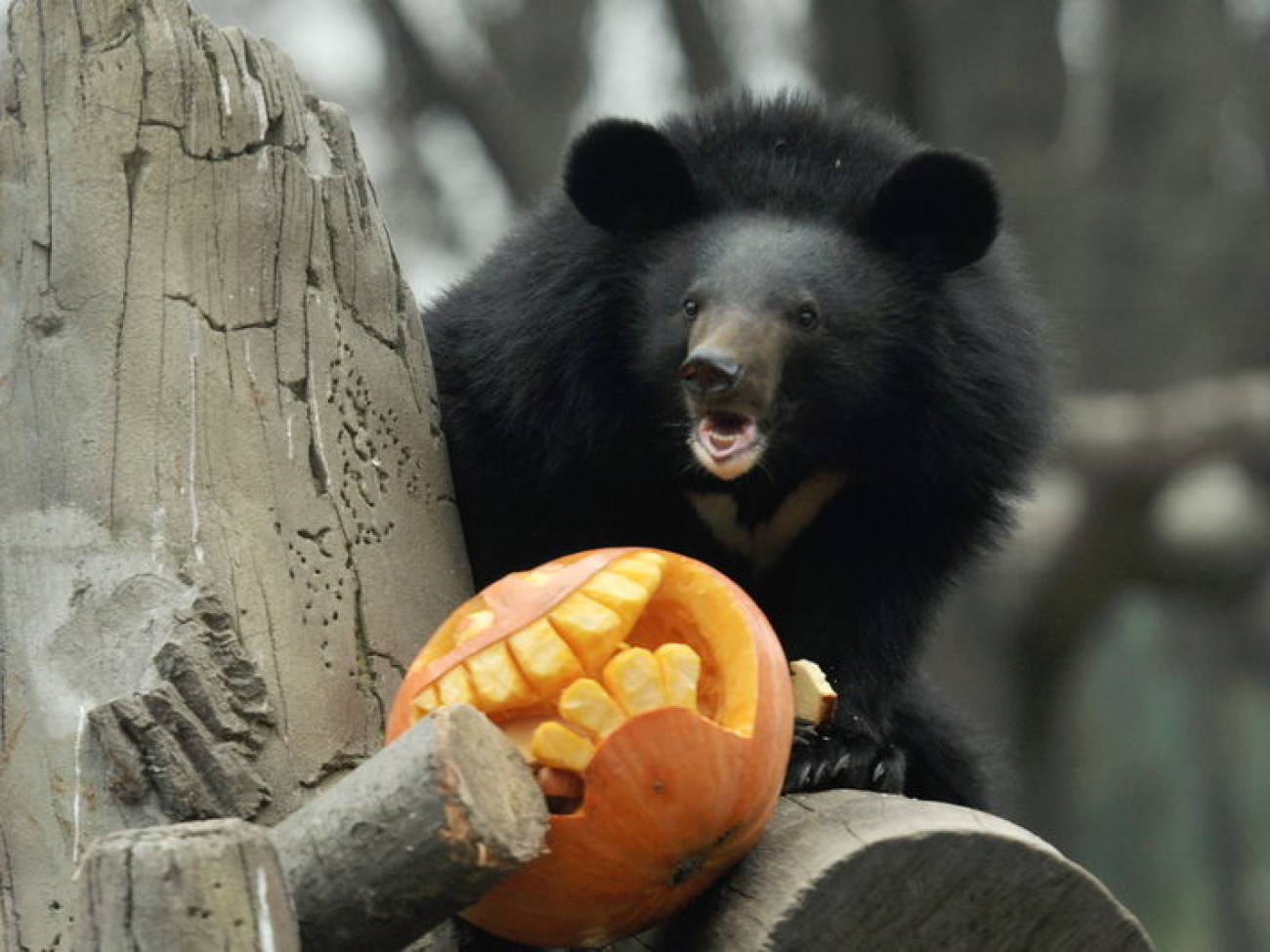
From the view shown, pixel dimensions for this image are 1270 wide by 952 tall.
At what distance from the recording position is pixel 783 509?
15.2ft

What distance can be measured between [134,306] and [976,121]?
356 inches

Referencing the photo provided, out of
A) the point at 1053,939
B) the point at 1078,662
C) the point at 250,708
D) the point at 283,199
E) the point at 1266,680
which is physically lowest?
the point at 1266,680

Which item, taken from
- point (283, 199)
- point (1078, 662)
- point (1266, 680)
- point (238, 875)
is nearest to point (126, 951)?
point (238, 875)

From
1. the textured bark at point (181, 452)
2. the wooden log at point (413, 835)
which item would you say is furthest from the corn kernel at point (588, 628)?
the textured bark at point (181, 452)

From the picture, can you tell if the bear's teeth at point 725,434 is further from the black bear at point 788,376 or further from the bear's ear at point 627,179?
the bear's ear at point 627,179

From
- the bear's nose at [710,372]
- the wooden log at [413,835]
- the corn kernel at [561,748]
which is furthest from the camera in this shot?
the bear's nose at [710,372]

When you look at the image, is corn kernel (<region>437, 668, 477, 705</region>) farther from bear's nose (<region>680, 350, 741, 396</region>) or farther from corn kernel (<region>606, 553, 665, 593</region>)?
bear's nose (<region>680, 350, 741, 396</region>)

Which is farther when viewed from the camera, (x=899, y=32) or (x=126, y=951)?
(x=899, y=32)

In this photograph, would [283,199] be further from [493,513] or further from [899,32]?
[899,32]

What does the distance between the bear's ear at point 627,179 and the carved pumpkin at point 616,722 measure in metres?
1.40

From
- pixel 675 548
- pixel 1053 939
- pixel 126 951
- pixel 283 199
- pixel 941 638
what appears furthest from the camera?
pixel 941 638

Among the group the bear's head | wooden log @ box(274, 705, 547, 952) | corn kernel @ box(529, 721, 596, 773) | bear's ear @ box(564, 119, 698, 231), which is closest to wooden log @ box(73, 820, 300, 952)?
wooden log @ box(274, 705, 547, 952)

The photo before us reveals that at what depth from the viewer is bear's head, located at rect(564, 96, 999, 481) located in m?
4.21

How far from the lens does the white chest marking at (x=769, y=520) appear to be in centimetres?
458
